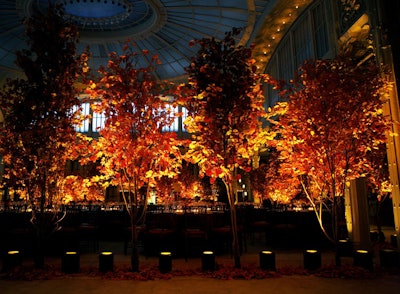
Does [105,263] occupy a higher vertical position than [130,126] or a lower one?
lower

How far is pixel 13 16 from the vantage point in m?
18.4

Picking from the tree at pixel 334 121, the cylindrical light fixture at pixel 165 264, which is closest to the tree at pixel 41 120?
the cylindrical light fixture at pixel 165 264

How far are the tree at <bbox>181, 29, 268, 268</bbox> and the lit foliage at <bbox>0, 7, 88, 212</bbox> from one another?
2564 millimetres

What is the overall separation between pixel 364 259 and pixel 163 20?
54.0ft

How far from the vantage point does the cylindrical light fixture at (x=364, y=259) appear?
20.4ft

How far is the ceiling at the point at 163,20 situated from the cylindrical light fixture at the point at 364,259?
37.5 ft

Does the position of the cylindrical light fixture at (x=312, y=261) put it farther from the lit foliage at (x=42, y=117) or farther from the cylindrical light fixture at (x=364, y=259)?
the lit foliage at (x=42, y=117)

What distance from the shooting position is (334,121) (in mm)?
6340

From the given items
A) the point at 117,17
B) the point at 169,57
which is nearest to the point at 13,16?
the point at 117,17

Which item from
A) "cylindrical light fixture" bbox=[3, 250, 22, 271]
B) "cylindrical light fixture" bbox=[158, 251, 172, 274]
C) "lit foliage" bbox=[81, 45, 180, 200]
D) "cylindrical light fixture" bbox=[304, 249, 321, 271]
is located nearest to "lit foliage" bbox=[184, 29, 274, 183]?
Result: "lit foliage" bbox=[81, 45, 180, 200]

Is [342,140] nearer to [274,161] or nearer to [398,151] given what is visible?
[398,151]

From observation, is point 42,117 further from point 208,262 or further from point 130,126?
point 208,262

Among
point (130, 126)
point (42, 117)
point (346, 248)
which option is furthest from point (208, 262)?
point (42, 117)

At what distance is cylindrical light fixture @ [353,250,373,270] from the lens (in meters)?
6.21
